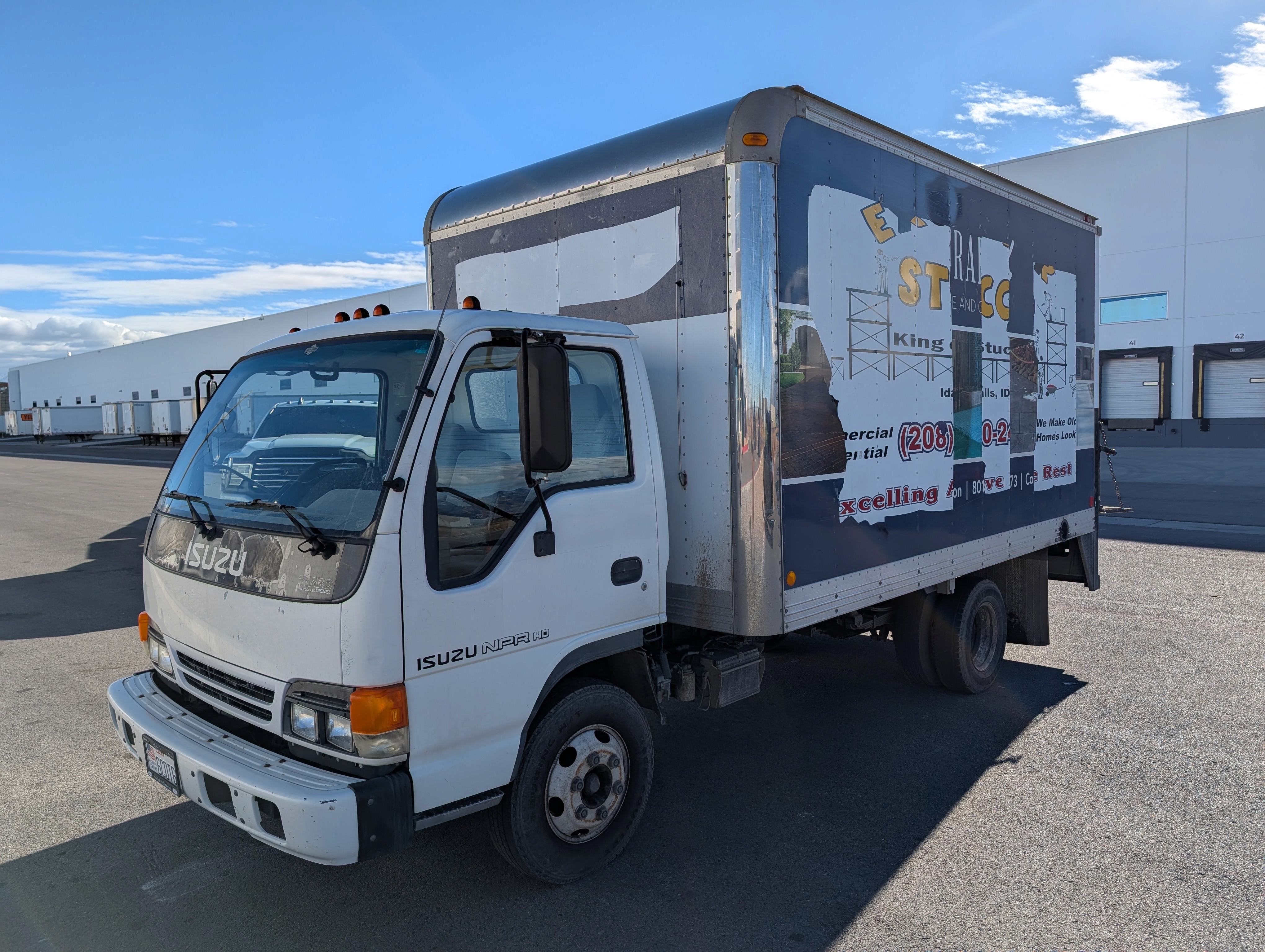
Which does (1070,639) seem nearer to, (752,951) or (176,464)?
(752,951)

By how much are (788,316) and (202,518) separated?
8.58 ft

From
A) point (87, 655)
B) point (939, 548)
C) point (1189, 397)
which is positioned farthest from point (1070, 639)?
point (1189, 397)

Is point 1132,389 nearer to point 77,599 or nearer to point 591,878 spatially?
point 77,599

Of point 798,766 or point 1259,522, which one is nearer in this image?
point 798,766

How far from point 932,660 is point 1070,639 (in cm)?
229

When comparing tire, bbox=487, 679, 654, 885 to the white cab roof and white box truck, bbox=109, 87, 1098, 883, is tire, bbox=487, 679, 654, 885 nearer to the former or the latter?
white box truck, bbox=109, 87, 1098, 883

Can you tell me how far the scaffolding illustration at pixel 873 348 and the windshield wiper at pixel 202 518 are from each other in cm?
282

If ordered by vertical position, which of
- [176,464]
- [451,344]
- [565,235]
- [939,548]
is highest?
[565,235]

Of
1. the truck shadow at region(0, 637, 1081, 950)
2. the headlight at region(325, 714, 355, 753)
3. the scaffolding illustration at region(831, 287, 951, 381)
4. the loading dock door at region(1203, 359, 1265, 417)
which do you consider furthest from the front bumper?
the loading dock door at region(1203, 359, 1265, 417)

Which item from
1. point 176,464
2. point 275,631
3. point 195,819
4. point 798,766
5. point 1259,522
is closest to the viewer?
point 275,631

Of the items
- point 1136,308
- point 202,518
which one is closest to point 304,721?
point 202,518

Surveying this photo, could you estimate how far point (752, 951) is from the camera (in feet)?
10.4

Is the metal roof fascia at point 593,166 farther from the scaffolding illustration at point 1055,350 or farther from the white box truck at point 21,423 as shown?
the white box truck at point 21,423

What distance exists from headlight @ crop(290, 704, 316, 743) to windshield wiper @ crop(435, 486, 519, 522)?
875 mm
